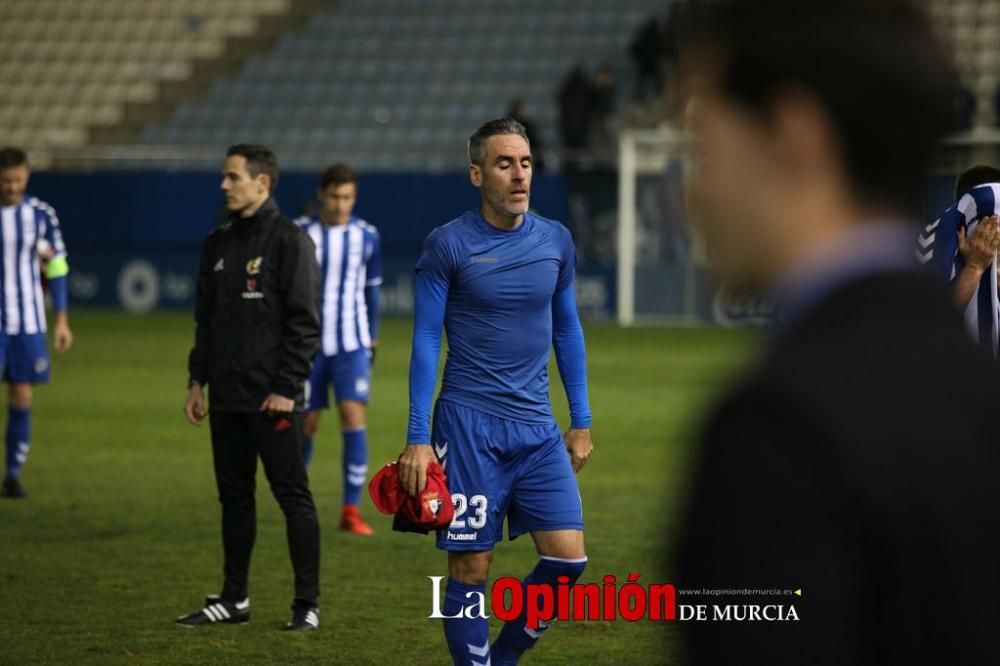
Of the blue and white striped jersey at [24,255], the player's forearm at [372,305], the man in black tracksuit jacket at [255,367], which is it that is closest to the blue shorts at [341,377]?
the player's forearm at [372,305]

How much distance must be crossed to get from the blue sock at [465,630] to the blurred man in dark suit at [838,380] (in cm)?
415

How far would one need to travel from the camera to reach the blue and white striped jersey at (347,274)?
1030 cm

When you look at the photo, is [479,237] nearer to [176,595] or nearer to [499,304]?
[499,304]

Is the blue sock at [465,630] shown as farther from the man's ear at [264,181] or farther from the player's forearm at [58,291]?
the player's forearm at [58,291]

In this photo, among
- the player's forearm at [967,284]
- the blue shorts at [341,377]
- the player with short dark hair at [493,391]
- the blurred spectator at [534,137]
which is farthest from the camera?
the blurred spectator at [534,137]

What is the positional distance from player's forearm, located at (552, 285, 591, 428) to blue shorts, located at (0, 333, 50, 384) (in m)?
6.05

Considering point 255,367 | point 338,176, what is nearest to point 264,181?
point 255,367

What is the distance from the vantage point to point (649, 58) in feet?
91.2

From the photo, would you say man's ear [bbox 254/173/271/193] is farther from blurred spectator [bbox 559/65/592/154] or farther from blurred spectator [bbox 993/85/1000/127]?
blurred spectator [bbox 559/65/592/154]

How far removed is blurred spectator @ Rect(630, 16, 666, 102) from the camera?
2759 centimetres

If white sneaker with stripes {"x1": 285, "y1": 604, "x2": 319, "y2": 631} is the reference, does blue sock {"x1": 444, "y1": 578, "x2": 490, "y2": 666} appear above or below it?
above

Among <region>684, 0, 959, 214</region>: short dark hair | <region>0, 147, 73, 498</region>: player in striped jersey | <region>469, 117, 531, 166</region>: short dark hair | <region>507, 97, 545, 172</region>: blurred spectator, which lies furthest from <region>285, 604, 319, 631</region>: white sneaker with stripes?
<region>507, 97, 545, 172</region>: blurred spectator

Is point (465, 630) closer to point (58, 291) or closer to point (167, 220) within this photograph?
point (58, 291)

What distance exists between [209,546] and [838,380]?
319 inches
